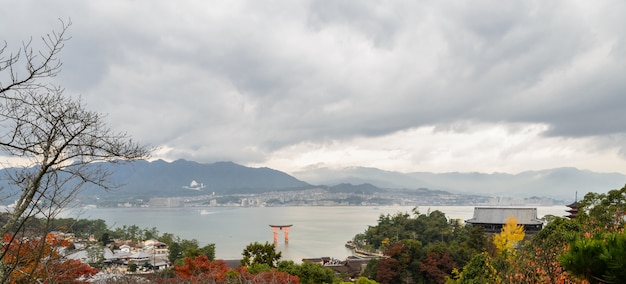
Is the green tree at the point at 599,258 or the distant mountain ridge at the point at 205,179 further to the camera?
the distant mountain ridge at the point at 205,179

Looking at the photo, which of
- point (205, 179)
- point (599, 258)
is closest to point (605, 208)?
point (599, 258)

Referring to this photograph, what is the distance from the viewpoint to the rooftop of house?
70.8 ft

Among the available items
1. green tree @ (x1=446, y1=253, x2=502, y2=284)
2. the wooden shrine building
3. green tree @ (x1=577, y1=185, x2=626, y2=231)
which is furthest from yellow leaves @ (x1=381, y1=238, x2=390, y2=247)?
green tree @ (x1=577, y1=185, x2=626, y2=231)

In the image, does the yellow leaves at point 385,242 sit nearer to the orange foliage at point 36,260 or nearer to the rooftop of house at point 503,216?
the rooftop of house at point 503,216

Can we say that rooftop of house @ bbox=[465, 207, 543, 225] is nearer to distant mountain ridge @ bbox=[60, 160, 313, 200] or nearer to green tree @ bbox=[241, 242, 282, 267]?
green tree @ bbox=[241, 242, 282, 267]

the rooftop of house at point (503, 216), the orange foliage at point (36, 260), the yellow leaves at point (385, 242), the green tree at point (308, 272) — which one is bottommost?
the yellow leaves at point (385, 242)

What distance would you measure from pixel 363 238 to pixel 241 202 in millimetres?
88232

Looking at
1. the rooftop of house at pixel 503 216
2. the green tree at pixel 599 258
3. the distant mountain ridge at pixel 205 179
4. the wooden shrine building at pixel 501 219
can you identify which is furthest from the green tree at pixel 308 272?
the distant mountain ridge at pixel 205 179

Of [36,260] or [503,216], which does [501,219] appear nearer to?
[503,216]

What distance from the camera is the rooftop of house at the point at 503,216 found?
70.8 ft

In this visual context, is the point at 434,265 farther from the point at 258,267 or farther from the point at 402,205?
the point at 402,205

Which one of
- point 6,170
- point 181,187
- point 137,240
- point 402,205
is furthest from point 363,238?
point 181,187

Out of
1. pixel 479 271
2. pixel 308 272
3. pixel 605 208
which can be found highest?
pixel 605 208

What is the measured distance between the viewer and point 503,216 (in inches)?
850
